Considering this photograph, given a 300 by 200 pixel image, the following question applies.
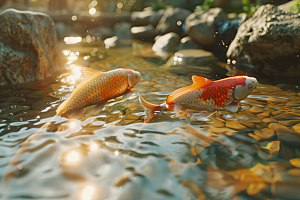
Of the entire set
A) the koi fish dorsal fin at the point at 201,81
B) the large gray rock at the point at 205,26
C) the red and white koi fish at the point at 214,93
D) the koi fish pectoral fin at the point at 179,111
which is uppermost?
the large gray rock at the point at 205,26

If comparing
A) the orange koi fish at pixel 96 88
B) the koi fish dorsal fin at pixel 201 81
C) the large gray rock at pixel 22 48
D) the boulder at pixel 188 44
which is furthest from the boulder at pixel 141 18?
the koi fish dorsal fin at pixel 201 81

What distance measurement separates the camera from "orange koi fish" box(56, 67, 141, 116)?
9.65 feet

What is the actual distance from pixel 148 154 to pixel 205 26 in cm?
889

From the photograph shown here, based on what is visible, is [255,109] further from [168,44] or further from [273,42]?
[168,44]

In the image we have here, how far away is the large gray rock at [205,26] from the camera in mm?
9516

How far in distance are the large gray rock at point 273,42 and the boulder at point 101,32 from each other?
47.1 ft

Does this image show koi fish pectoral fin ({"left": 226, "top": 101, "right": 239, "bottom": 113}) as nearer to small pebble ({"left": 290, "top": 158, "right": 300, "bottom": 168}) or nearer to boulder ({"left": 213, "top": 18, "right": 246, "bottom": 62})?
small pebble ({"left": 290, "top": 158, "right": 300, "bottom": 168})

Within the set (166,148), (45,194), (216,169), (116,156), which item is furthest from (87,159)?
(216,169)

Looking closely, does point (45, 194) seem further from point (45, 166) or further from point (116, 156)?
point (116, 156)

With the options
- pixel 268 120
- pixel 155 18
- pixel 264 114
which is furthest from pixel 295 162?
pixel 155 18

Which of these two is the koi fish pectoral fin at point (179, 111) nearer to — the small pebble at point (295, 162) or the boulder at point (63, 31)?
the small pebble at point (295, 162)

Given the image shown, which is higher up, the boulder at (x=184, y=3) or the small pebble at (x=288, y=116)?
the boulder at (x=184, y=3)

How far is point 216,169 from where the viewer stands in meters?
2.01

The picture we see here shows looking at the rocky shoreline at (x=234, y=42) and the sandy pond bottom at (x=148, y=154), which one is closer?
the sandy pond bottom at (x=148, y=154)
